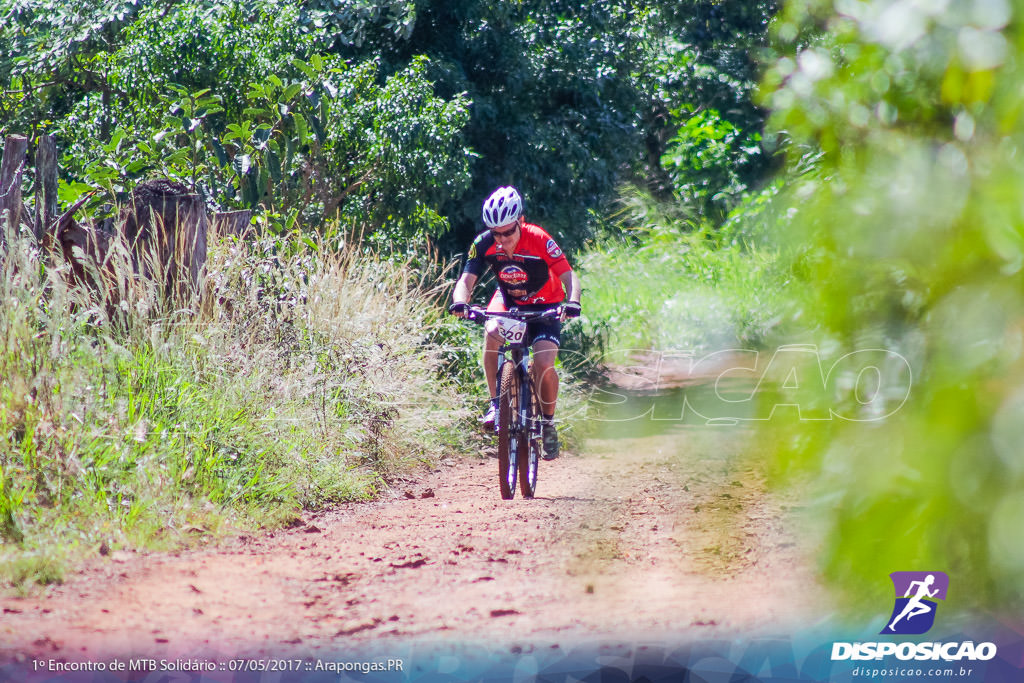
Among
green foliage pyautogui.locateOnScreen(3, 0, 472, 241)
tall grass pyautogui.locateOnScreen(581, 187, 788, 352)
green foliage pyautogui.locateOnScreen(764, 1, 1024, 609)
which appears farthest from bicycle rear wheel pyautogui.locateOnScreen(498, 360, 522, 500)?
tall grass pyautogui.locateOnScreen(581, 187, 788, 352)

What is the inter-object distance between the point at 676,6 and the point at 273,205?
10707 millimetres

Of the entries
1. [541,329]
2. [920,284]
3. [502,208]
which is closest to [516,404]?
[541,329]

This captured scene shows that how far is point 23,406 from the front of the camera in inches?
201

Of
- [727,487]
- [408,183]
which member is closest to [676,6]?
[408,183]

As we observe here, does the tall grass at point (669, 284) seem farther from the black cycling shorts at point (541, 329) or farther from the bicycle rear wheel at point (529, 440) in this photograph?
the bicycle rear wheel at point (529, 440)

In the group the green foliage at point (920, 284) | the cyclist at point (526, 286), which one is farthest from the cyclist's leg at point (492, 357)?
the green foliage at point (920, 284)

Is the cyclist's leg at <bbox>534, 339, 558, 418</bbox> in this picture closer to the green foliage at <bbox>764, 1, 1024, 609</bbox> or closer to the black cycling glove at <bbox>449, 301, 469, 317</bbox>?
the black cycling glove at <bbox>449, 301, 469, 317</bbox>

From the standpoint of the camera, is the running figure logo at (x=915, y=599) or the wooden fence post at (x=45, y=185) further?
the wooden fence post at (x=45, y=185)

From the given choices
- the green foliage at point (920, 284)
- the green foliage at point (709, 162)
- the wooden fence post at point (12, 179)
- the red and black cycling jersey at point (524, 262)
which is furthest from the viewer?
the green foliage at point (709, 162)

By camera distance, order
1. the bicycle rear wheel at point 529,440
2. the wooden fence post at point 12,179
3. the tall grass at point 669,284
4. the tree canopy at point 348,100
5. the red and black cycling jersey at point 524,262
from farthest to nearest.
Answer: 1. the tall grass at point 669,284
2. the tree canopy at point 348,100
3. the red and black cycling jersey at point 524,262
4. the bicycle rear wheel at point 529,440
5. the wooden fence post at point 12,179

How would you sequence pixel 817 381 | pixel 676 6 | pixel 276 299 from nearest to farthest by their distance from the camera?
1. pixel 817 381
2. pixel 276 299
3. pixel 676 6

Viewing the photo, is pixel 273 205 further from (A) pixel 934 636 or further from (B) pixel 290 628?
(A) pixel 934 636

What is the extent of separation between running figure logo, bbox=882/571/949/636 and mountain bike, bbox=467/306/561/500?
4.33 metres

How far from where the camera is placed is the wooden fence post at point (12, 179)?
6.22m
